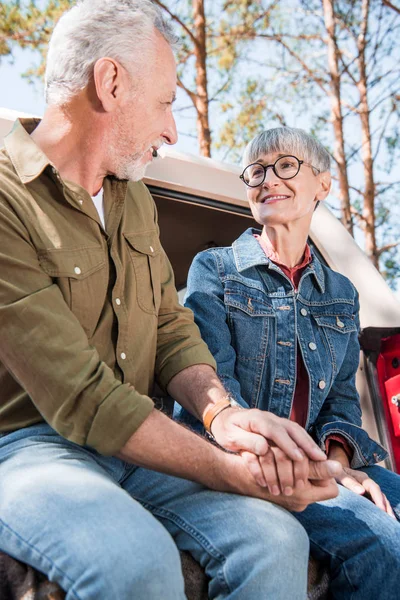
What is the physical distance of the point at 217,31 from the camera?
1157 cm

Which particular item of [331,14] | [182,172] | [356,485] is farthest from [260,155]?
[331,14]

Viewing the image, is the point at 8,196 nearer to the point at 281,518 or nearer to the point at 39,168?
the point at 39,168

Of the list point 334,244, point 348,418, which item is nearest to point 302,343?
point 348,418

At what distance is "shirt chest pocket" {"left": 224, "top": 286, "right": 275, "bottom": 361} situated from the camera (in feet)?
8.41

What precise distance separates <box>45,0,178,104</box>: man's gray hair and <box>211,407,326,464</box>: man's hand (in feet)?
3.50

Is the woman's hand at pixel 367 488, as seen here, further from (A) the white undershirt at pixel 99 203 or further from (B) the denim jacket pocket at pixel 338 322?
(A) the white undershirt at pixel 99 203

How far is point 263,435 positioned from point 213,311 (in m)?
0.75

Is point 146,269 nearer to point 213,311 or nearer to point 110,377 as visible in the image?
point 213,311

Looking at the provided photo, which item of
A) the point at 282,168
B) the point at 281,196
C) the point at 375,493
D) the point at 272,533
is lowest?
the point at 272,533

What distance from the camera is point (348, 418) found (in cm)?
265

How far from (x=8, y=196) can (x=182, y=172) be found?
1.39 metres

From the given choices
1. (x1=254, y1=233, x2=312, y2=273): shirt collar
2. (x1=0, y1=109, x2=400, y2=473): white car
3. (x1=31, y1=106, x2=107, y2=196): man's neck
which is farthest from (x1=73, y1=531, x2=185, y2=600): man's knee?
(x1=0, y1=109, x2=400, y2=473): white car

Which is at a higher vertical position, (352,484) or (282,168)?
(282,168)

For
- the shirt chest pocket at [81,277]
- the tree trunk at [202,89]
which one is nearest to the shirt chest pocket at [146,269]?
the shirt chest pocket at [81,277]
